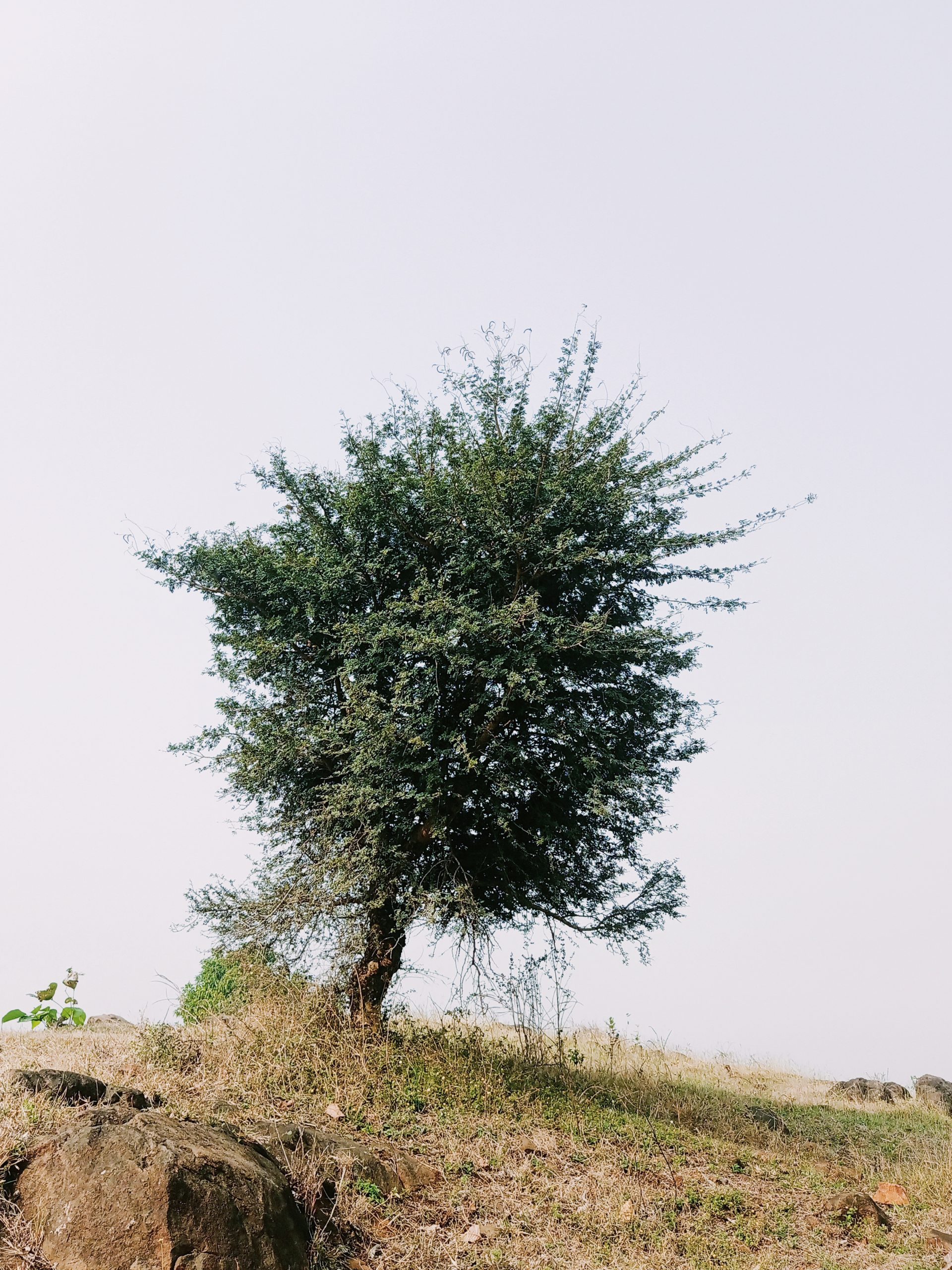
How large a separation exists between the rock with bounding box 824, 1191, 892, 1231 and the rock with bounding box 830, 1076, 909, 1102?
9.22m

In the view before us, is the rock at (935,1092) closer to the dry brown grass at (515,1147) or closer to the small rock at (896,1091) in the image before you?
the small rock at (896,1091)

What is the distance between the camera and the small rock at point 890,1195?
899 centimetres

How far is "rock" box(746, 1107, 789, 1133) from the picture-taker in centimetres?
1136

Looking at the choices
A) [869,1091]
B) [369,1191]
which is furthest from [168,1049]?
[869,1091]

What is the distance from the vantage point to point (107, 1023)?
1569cm

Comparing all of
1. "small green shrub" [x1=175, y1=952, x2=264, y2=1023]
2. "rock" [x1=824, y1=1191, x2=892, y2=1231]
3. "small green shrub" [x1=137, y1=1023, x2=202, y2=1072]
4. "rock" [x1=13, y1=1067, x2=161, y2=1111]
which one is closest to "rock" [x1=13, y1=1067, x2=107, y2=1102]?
"rock" [x1=13, y1=1067, x2=161, y2=1111]

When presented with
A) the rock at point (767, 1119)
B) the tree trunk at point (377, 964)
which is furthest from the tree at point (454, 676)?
the rock at point (767, 1119)

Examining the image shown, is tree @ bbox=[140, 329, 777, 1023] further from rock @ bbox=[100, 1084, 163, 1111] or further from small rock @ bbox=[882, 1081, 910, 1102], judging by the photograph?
small rock @ bbox=[882, 1081, 910, 1102]

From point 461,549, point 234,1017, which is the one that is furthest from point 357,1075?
point 461,549

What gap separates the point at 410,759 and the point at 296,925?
2.55 metres

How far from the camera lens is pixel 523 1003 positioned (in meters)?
10.9

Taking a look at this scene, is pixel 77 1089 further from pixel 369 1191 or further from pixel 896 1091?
pixel 896 1091

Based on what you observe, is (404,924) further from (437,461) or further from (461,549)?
(437,461)

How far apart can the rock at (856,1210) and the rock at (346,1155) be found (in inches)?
147
